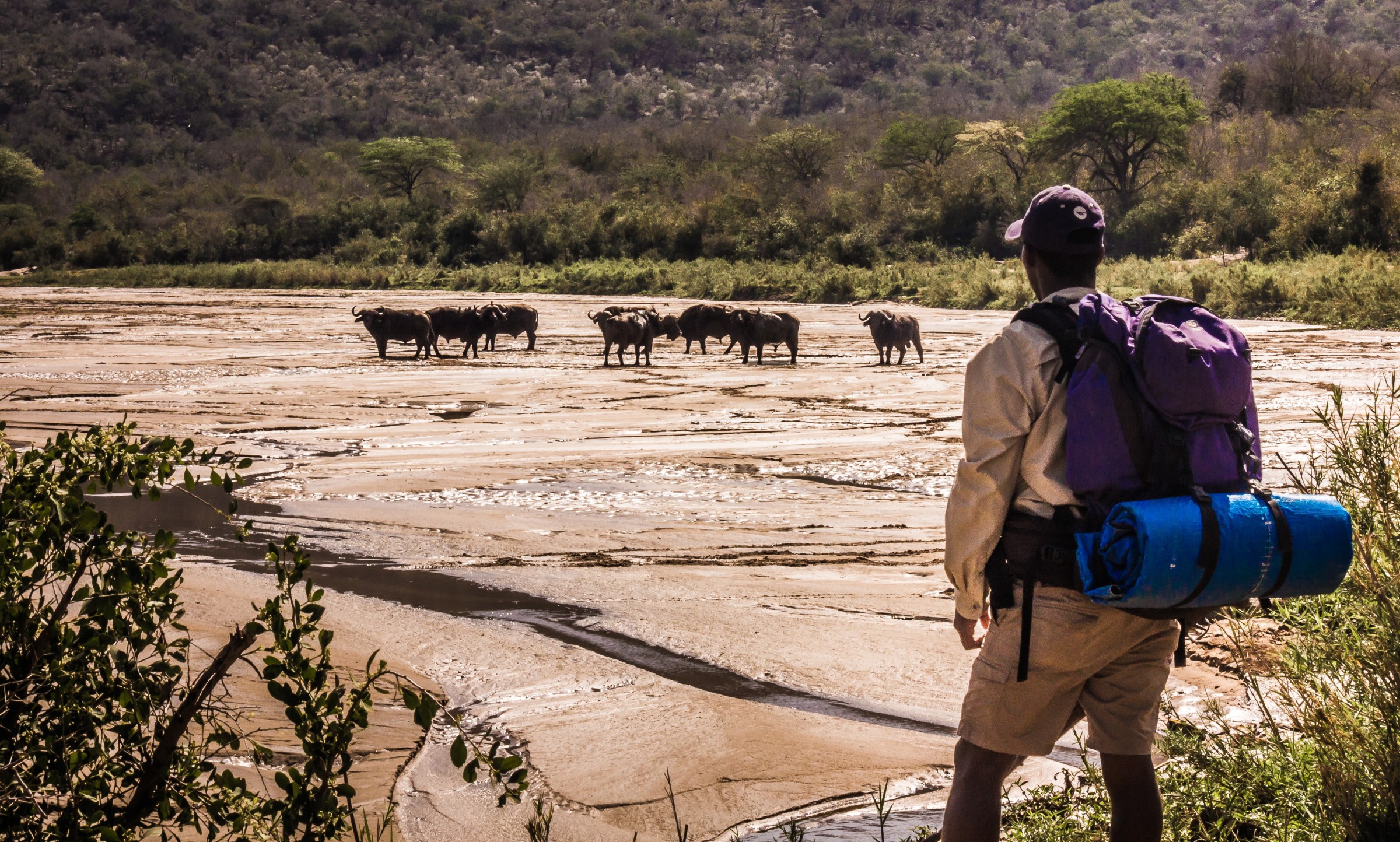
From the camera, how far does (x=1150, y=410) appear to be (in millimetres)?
2570

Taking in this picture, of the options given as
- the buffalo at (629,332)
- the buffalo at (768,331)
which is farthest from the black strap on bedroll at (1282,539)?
the buffalo at (768,331)

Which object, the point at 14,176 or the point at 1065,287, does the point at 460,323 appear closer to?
the point at 1065,287

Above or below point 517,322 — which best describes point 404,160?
above

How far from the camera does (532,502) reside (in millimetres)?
8906

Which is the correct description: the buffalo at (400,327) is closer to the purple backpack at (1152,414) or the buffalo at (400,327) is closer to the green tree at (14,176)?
the purple backpack at (1152,414)

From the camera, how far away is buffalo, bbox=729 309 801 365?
764 inches

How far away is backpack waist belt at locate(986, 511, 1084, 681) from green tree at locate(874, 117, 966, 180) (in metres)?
51.2

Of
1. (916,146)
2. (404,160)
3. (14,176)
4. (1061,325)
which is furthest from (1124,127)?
(14,176)

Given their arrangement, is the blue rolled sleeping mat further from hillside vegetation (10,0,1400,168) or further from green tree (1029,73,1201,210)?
hillside vegetation (10,0,1400,168)

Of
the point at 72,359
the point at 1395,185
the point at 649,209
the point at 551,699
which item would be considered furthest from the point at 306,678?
the point at 649,209

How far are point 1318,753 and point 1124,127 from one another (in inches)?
1657

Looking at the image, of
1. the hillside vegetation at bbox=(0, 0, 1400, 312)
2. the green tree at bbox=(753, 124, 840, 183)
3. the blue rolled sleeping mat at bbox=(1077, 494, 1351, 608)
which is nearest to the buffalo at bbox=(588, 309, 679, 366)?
the hillside vegetation at bbox=(0, 0, 1400, 312)

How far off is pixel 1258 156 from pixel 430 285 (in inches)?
1192

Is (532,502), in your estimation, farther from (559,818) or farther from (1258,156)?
(1258,156)
